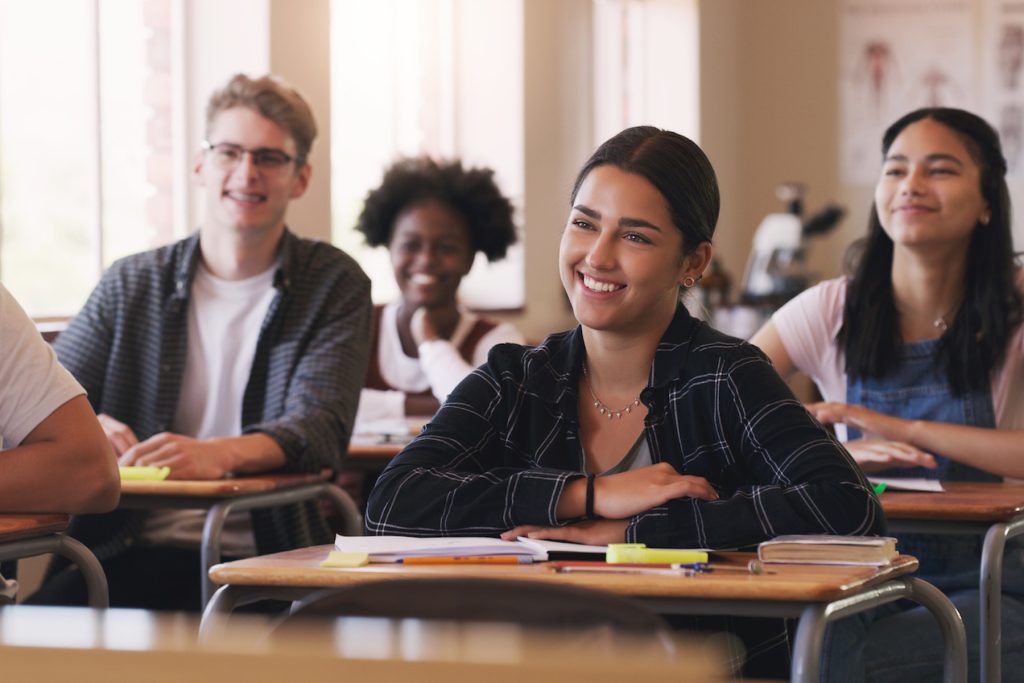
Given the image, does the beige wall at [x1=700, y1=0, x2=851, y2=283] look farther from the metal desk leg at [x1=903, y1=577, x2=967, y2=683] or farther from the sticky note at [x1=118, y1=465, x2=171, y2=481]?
the metal desk leg at [x1=903, y1=577, x2=967, y2=683]

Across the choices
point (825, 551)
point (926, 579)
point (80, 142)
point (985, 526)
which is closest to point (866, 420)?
point (926, 579)

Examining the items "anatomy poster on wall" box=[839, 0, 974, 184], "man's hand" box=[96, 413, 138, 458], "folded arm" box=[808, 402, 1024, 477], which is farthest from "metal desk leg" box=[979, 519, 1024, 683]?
"anatomy poster on wall" box=[839, 0, 974, 184]

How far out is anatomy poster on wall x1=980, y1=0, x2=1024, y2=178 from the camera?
887cm

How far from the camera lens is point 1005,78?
889cm

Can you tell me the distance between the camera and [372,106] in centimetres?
579

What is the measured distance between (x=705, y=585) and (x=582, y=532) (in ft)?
1.22

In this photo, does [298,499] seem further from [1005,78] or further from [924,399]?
[1005,78]

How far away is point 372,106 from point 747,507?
409 cm

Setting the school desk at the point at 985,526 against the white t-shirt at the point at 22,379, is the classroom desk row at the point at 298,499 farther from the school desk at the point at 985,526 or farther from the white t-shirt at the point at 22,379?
the white t-shirt at the point at 22,379

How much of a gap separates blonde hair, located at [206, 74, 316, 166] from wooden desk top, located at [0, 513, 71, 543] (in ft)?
4.79

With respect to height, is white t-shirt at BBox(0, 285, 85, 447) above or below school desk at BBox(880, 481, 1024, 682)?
above

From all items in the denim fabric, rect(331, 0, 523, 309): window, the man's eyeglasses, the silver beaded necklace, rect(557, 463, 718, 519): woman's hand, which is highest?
rect(331, 0, 523, 309): window

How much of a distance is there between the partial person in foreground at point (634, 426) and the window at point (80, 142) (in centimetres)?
208

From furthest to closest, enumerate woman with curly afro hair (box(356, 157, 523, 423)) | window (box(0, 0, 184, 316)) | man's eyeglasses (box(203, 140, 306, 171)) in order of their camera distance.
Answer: woman with curly afro hair (box(356, 157, 523, 423)), window (box(0, 0, 184, 316)), man's eyeglasses (box(203, 140, 306, 171))
